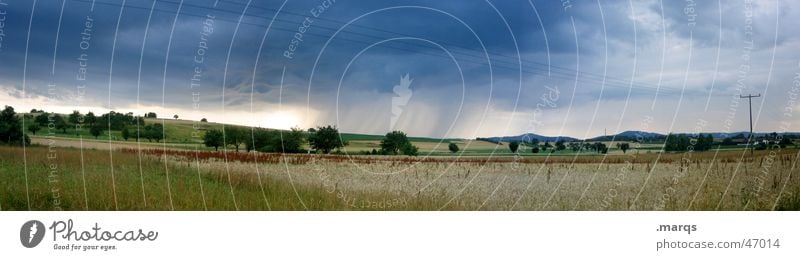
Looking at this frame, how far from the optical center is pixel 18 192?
9484 mm

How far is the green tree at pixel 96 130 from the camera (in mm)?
10358

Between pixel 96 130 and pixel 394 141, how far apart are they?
539 cm

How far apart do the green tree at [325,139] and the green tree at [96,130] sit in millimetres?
3724

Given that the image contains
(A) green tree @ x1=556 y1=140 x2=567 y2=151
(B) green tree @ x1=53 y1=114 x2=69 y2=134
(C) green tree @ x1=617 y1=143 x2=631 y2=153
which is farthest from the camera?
(C) green tree @ x1=617 y1=143 x2=631 y2=153

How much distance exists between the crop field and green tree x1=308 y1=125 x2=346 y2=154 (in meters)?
0.39

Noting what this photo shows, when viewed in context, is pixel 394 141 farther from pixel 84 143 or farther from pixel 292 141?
pixel 84 143

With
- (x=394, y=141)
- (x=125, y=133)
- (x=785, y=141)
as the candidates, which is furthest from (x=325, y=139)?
(x=785, y=141)

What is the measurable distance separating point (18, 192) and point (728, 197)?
12.2 meters

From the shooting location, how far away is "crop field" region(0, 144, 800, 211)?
9.69m

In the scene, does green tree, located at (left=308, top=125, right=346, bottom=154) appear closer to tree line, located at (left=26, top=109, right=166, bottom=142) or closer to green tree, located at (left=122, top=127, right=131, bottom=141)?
tree line, located at (left=26, top=109, right=166, bottom=142)

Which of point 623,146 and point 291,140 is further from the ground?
point 291,140

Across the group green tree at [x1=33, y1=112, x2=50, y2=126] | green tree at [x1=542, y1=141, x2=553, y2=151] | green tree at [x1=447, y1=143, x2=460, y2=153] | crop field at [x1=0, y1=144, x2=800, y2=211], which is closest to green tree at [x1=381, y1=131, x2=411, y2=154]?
crop field at [x1=0, y1=144, x2=800, y2=211]

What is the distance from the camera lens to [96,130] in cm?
1049
